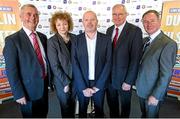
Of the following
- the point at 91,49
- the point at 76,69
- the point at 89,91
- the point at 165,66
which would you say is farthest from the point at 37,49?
the point at 165,66

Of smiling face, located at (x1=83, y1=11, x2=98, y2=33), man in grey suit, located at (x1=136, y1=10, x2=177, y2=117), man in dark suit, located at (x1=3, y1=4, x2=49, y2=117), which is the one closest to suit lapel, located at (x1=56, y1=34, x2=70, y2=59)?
man in dark suit, located at (x1=3, y1=4, x2=49, y2=117)

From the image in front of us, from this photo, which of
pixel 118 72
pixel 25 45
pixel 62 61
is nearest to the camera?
pixel 25 45

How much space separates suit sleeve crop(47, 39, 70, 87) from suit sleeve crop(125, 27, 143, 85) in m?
0.82

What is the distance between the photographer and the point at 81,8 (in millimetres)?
4070

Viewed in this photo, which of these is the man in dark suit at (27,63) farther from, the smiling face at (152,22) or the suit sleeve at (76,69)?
the smiling face at (152,22)

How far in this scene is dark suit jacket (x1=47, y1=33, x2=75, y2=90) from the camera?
2.30 metres

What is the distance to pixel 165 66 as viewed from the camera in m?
2.07

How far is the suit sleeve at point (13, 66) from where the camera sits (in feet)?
6.69

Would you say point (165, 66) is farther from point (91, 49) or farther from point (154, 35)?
Answer: point (91, 49)

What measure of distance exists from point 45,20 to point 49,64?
1.68 meters

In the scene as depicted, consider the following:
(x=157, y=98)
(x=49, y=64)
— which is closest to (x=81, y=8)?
(x=49, y=64)

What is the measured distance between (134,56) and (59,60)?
923 millimetres

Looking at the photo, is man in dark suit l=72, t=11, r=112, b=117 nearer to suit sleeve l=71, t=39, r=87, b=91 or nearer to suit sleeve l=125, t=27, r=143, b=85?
suit sleeve l=71, t=39, r=87, b=91

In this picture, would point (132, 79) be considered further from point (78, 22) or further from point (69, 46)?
point (78, 22)
